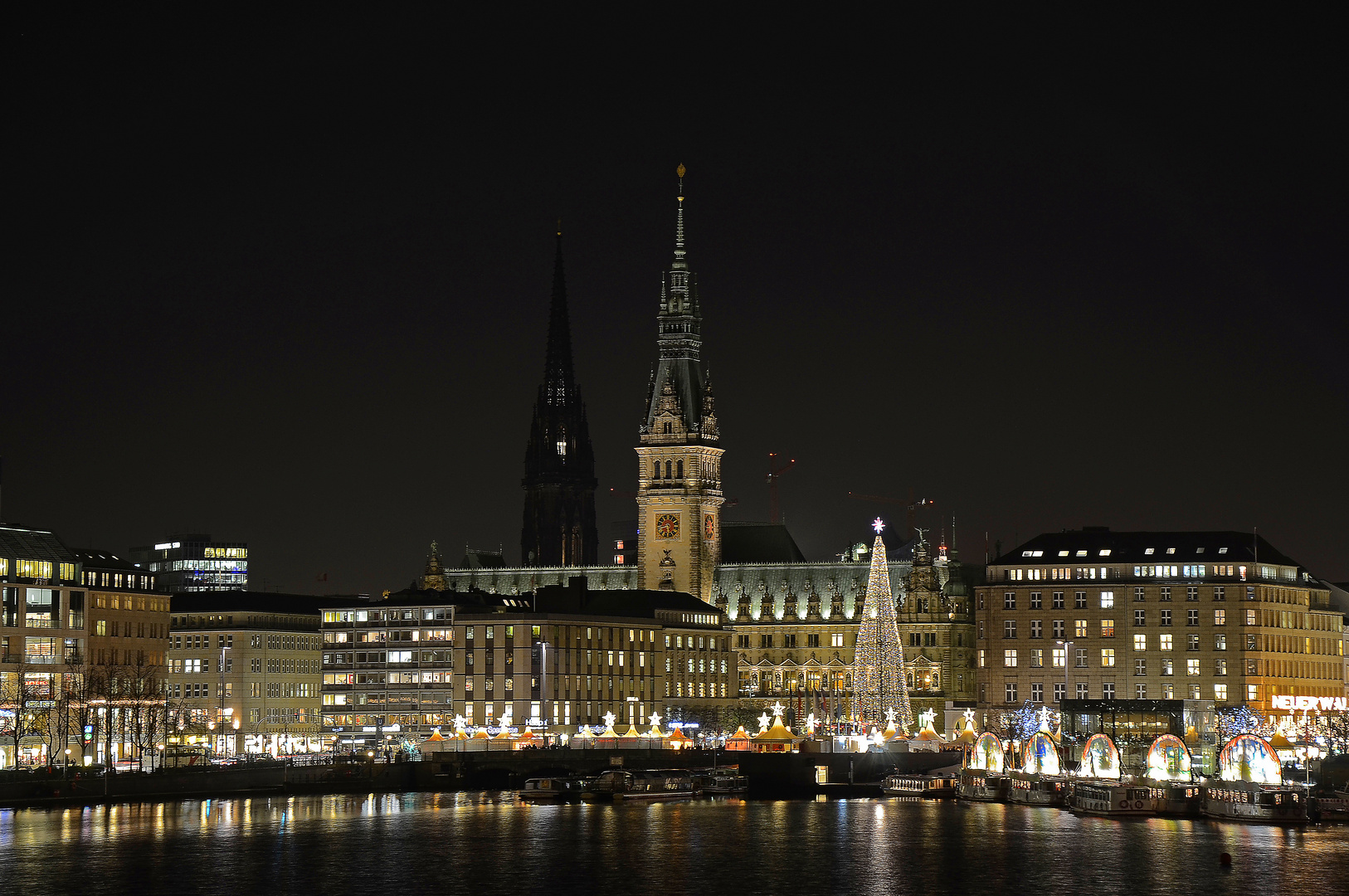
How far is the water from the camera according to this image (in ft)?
438

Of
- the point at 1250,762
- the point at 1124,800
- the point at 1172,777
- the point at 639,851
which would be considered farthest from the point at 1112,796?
the point at 639,851

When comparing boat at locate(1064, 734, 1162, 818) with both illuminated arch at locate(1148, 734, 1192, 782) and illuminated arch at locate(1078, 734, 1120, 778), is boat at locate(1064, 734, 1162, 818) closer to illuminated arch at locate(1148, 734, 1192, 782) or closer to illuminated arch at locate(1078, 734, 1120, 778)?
illuminated arch at locate(1078, 734, 1120, 778)

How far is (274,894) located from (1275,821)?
67.4 metres

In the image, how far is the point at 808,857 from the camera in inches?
5832

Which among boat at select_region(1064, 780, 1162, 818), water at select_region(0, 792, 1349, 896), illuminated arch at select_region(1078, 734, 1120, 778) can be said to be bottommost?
water at select_region(0, 792, 1349, 896)

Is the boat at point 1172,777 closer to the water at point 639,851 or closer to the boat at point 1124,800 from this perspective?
the boat at point 1124,800

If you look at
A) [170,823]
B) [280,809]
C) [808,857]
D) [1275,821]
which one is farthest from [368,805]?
[1275,821]

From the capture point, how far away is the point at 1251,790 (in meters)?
166

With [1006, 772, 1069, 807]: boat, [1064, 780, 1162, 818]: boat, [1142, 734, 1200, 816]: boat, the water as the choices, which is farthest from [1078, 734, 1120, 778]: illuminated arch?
[1064, 780, 1162, 818]: boat

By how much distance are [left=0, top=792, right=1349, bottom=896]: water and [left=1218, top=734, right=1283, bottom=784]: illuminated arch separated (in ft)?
20.6

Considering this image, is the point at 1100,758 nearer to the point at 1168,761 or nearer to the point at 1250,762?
the point at 1168,761

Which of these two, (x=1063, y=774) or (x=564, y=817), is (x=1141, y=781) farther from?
(x=564, y=817)

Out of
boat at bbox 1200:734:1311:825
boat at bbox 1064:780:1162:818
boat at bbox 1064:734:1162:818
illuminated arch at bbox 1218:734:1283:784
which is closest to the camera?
boat at bbox 1200:734:1311:825

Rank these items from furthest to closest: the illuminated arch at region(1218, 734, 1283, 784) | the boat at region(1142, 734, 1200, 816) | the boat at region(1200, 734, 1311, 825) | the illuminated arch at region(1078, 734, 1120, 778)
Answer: the illuminated arch at region(1078, 734, 1120, 778) → the boat at region(1142, 734, 1200, 816) → the illuminated arch at region(1218, 734, 1283, 784) → the boat at region(1200, 734, 1311, 825)
